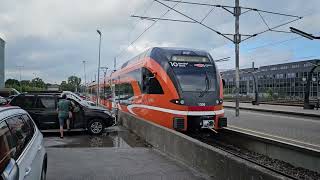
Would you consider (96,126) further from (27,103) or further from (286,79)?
(286,79)

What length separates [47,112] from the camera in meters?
16.5

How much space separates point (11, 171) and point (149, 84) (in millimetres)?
12616

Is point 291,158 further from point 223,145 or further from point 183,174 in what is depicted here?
point 183,174

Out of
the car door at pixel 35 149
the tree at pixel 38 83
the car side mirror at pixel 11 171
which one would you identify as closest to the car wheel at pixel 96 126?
the car door at pixel 35 149

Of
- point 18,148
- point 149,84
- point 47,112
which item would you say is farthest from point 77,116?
point 18,148

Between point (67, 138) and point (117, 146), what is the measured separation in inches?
117

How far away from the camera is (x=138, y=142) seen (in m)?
14.8

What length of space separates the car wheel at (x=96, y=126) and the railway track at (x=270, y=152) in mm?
3972

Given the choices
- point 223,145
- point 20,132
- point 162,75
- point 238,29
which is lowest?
point 223,145

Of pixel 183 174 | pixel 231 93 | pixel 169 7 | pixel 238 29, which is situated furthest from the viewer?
pixel 231 93

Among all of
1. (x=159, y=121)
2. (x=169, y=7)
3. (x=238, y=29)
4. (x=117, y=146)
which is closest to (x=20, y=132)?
(x=117, y=146)

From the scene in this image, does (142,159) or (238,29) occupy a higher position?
(238,29)

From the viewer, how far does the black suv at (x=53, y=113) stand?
53.7 feet

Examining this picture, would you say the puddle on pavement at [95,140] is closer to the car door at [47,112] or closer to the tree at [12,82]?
the car door at [47,112]
